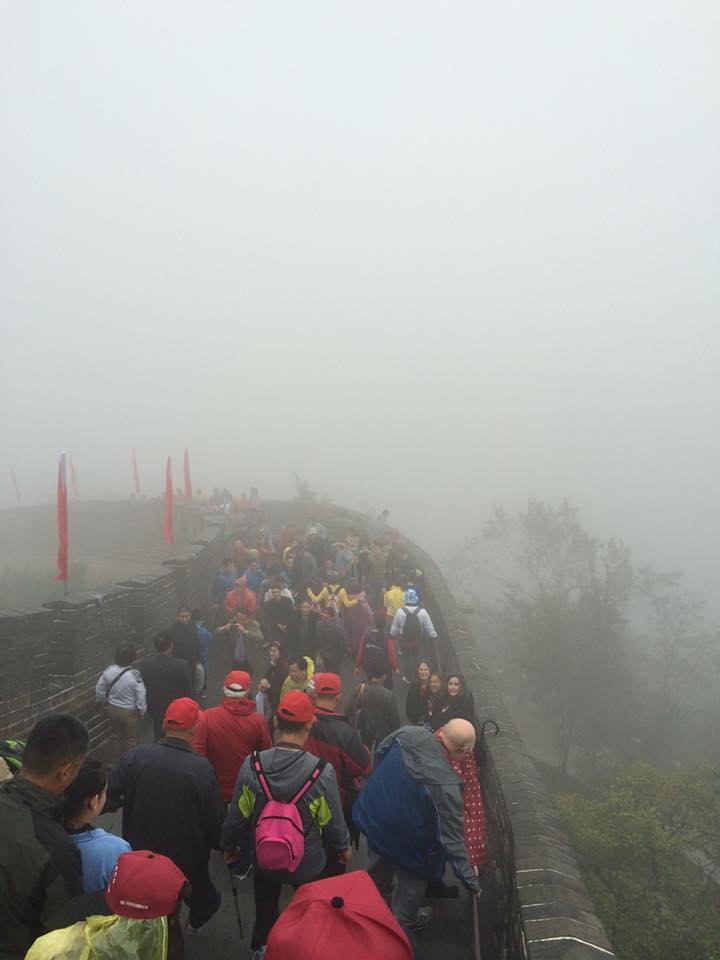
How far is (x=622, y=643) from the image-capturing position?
1278 inches

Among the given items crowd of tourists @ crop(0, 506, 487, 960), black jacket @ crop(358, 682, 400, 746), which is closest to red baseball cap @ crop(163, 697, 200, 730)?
crowd of tourists @ crop(0, 506, 487, 960)

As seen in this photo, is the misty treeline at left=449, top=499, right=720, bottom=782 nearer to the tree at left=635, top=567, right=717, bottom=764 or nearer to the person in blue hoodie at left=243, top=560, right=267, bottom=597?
→ the tree at left=635, top=567, right=717, bottom=764

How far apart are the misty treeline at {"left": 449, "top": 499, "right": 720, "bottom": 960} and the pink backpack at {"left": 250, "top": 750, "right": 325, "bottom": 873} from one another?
842cm

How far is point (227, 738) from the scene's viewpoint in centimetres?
421

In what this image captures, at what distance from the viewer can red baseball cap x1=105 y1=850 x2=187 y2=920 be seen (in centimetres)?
212

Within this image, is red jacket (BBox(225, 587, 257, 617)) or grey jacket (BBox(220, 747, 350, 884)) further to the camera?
red jacket (BBox(225, 587, 257, 617))

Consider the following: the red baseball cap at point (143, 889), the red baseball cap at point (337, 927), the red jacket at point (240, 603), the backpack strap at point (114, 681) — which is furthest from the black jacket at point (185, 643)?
the red baseball cap at point (337, 927)

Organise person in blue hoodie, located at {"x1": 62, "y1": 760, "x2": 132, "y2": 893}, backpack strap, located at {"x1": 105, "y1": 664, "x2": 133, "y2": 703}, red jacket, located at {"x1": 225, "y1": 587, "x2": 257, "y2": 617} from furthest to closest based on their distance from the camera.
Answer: red jacket, located at {"x1": 225, "y1": 587, "x2": 257, "y2": 617} < backpack strap, located at {"x1": 105, "y1": 664, "x2": 133, "y2": 703} < person in blue hoodie, located at {"x1": 62, "y1": 760, "x2": 132, "y2": 893}

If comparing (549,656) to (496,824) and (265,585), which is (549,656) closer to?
(265,585)

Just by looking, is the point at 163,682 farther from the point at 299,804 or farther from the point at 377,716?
the point at 299,804

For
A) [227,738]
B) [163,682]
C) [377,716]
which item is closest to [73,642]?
[163,682]

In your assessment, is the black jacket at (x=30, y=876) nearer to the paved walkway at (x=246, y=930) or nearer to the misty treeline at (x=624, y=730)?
the paved walkway at (x=246, y=930)

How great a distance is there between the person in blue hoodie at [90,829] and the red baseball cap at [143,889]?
48cm

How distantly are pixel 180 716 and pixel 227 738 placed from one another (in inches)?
31.0
